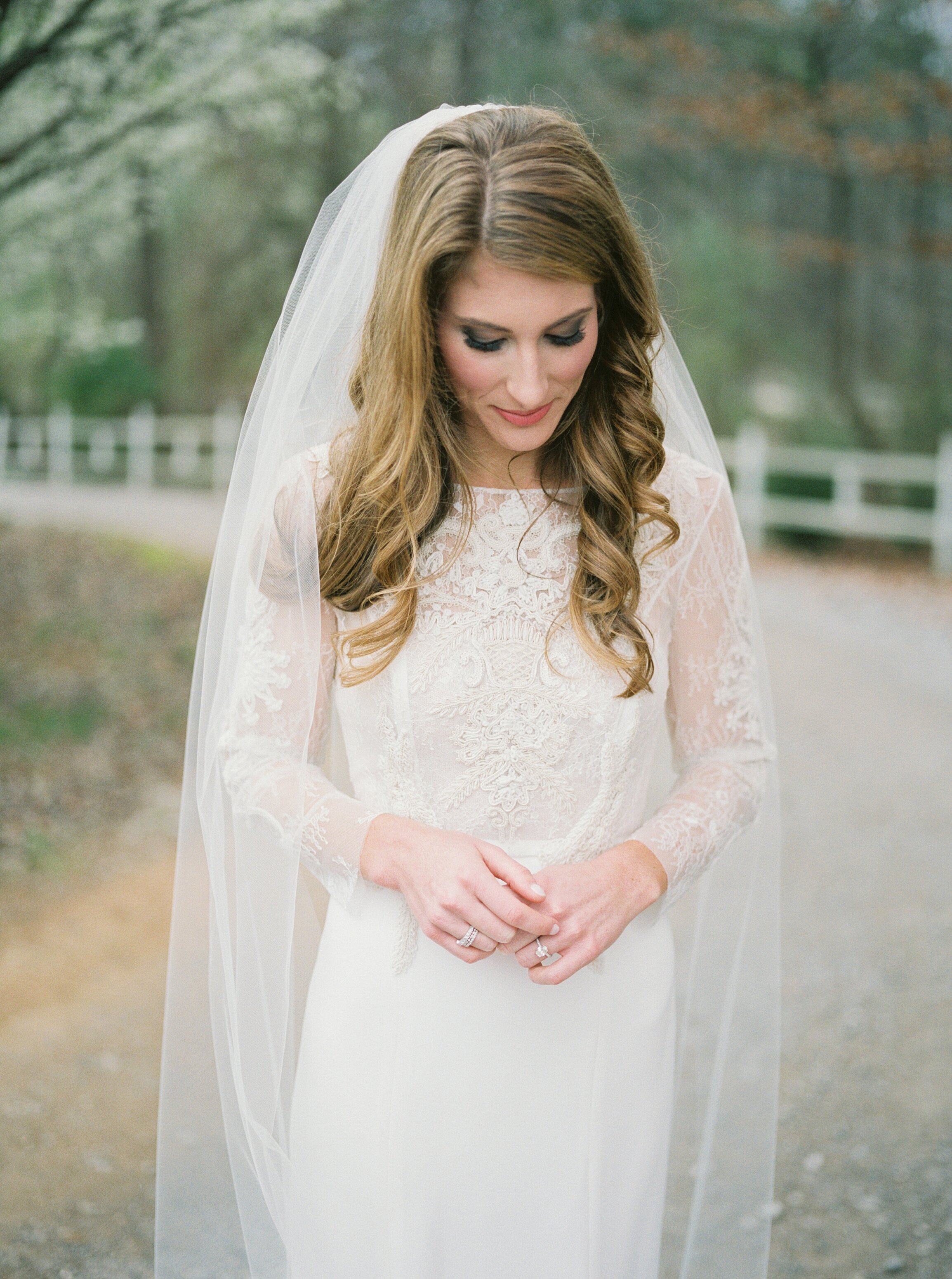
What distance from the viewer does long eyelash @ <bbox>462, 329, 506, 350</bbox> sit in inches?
65.0

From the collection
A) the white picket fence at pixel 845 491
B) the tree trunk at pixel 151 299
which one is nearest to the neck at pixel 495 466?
the white picket fence at pixel 845 491

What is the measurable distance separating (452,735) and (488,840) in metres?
0.19

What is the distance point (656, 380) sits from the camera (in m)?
2.05

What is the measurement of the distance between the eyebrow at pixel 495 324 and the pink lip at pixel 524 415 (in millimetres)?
113

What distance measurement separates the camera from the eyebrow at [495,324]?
5.33ft

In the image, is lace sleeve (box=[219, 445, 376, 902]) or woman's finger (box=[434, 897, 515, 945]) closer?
woman's finger (box=[434, 897, 515, 945])

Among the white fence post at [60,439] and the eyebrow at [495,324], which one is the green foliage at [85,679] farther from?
the white fence post at [60,439]

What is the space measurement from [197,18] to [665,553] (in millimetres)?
6524

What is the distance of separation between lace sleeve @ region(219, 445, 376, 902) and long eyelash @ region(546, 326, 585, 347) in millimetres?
437

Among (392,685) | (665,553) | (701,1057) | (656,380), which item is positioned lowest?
(701,1057)

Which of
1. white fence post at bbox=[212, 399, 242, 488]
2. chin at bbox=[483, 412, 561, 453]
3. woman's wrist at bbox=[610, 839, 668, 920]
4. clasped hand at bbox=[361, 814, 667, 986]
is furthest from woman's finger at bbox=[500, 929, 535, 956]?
white fence post at bbox=[212, 399, 242, 488]

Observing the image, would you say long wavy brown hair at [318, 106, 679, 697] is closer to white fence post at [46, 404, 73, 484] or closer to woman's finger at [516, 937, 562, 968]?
woman's finger at [516, 937, 562, 968]

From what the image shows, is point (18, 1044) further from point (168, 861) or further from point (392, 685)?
point (392, 685)

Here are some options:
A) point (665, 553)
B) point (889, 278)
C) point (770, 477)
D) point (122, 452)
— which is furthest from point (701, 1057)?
point (122, 452)
